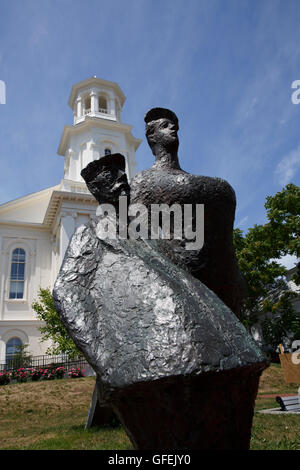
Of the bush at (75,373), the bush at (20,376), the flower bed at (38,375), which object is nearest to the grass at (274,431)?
the bush at (75,373)

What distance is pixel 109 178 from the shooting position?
9.05ft

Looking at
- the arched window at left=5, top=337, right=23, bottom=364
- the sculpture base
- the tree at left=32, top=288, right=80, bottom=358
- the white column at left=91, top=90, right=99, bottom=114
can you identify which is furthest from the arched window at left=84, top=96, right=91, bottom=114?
the sculpture base

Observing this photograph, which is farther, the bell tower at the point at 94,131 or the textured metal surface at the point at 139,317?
the bell tower at the point at 94,131

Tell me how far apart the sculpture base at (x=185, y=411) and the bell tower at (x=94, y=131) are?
26285 mm

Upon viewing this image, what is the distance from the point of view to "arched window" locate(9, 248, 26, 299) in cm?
2619

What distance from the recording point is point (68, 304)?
2135mm

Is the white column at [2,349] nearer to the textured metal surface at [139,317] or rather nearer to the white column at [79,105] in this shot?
the white column at [79,105]

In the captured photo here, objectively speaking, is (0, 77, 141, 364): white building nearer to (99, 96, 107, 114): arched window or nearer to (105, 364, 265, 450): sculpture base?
(99, 96, 107, 114): arched window

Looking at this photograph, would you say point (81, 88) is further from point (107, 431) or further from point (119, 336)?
point (119, 336)

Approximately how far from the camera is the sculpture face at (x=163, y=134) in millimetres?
3389

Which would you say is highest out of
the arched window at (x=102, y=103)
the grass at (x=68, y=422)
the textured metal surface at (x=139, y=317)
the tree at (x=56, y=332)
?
the arched window at (x=102, y=103)

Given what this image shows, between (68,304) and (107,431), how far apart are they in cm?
526

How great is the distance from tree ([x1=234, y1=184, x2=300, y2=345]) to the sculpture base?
44.5 ft
